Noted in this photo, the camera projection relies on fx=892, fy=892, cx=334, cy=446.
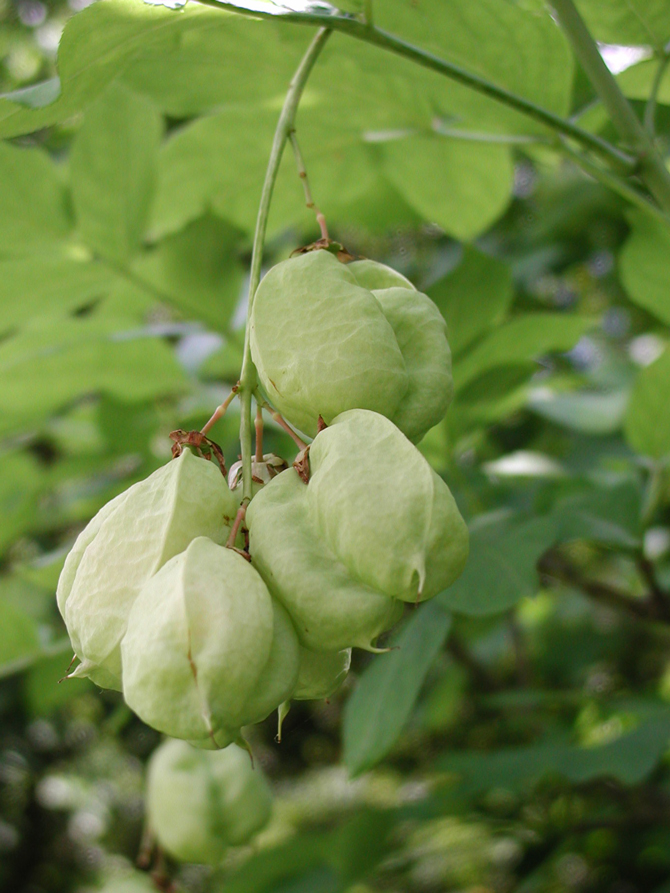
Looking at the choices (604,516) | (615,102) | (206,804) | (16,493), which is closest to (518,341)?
(604,516)

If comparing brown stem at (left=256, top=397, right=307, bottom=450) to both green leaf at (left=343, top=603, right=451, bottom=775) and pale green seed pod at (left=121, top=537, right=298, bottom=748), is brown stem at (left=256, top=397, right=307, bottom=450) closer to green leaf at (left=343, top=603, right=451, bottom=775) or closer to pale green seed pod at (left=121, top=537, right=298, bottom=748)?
pale green seed pod at (left=121, top=537, right=298, bottom=748)

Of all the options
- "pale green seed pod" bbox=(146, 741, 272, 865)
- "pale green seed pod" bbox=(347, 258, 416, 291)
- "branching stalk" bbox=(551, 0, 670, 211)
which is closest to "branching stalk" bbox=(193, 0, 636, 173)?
"branching stalk" bbox=(551, 0, 670, 211)

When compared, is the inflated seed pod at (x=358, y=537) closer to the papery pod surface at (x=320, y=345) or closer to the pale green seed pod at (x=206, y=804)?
the papery pod surface at (x=320, y=345)

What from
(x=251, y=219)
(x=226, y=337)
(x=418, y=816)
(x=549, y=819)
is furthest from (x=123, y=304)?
(x=549, y=819)

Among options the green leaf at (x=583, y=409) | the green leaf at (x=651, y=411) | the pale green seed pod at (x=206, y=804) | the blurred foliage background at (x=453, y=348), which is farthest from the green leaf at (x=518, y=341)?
the pale green seed pod at (x=206, y=804)

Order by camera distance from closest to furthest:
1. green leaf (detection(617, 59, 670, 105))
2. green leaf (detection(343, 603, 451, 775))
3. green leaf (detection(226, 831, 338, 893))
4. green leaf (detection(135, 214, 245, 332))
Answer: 1. green leaf (detection(343, 603, 451, 775))
2. green leaf (detection(617, 59, 670, 105))
3. green leaf (detection(135, 214, 245, 332))
4. green leaf (detection(226, 831, 338, 893))
